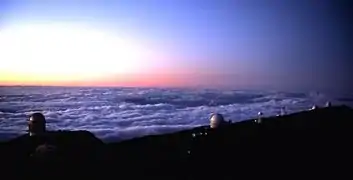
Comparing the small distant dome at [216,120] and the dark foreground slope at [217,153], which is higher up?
the small distant dome at [216,120]

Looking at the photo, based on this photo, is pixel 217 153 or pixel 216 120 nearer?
pixel 217 153

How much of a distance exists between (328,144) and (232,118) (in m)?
0.95

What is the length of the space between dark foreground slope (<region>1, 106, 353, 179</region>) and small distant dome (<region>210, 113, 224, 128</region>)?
0.06m

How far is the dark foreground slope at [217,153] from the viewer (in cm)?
303

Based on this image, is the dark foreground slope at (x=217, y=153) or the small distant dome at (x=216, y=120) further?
the small distant dome at (x=216, y=120)

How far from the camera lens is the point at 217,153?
3268mm

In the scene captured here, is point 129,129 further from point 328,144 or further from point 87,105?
point 328,144

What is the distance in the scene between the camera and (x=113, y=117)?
11.5 feet

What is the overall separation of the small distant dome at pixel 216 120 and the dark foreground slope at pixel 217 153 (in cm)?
6

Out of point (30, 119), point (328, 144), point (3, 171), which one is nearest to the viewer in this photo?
point (3, 171)

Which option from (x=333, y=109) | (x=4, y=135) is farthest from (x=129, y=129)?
(x=333, y=109)

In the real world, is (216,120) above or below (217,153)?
above

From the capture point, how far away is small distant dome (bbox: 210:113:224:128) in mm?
3598

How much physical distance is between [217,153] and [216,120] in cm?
42
